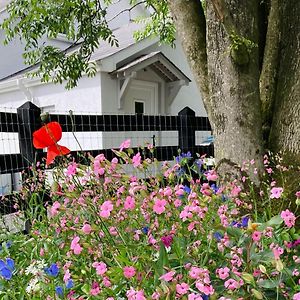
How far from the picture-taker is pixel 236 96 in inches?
83.6

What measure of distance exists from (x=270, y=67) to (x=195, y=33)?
1.63ft

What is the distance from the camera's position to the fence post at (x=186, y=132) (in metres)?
3.99

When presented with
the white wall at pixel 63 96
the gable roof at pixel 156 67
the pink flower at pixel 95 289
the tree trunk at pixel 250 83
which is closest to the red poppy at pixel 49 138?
the pink flower at pixel 95 289

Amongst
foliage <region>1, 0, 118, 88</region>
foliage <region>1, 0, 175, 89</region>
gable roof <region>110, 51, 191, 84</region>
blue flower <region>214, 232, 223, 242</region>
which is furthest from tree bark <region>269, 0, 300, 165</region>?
gable roof <region>110, 51, 191, 84</region>

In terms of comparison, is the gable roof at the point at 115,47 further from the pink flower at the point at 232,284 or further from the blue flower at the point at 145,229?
the pink flower at the point at 232,284

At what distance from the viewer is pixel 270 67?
2277 millimetres

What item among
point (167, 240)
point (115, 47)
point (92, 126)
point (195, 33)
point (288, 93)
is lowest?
point (167, 240)

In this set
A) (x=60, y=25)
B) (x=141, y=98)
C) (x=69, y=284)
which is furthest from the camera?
(x=141, y=98)

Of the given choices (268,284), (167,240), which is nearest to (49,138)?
(167,240)

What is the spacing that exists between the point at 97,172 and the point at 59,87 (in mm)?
7176

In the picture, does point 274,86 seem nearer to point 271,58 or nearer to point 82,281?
point 271,58

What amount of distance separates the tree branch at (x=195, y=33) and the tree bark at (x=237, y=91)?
24 cm

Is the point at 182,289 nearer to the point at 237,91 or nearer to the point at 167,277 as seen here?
the point at 167,277

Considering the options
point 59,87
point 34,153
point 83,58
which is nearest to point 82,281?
point 34,153
